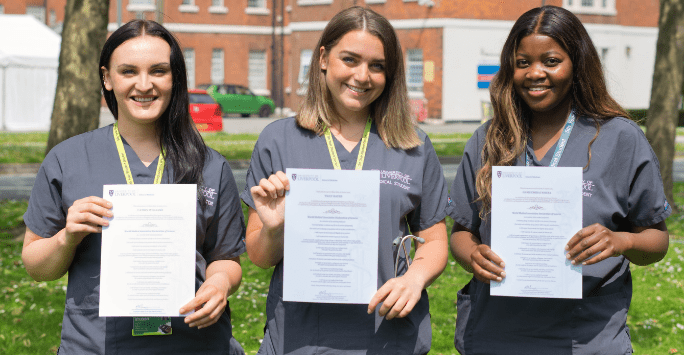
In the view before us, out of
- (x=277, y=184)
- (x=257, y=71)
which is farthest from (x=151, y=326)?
(x=257, y=71)

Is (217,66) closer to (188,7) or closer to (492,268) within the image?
(188,7)

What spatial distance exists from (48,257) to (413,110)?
1413mm

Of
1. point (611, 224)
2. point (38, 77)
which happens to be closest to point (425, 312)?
point (611, 224)

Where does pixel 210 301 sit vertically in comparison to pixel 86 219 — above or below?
below

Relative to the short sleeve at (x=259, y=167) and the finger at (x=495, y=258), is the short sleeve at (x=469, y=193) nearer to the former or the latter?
the finger at (x=495, y=258)

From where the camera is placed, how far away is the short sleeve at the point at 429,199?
2662 mm

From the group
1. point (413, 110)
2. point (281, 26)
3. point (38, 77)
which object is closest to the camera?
point (413, 110)

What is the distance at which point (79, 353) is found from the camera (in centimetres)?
248

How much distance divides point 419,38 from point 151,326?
29.1 m

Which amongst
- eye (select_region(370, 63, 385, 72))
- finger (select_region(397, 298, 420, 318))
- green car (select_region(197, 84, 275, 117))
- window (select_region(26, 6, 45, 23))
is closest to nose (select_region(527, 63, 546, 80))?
eye (select_region(370, 63, 385, 72))

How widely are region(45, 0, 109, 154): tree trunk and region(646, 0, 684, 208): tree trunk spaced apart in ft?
23.5

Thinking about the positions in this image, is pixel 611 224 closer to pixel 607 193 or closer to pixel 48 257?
pixel 607 193

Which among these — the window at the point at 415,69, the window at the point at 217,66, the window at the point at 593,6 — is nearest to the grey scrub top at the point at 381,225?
the window at the point at 415,69

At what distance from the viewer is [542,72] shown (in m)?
2.63
